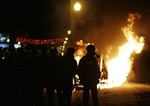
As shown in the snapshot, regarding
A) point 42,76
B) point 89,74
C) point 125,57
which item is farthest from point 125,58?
point 42,76

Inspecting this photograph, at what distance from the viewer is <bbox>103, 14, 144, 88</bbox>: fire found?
2354 cm

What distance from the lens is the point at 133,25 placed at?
26719 mm

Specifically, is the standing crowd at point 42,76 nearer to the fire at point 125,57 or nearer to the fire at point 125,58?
the fire at point 125,57

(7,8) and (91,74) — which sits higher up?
(7,8)

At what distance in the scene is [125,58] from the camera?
24703mm

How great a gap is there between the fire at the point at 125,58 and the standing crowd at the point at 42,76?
Result: 11.7 meters

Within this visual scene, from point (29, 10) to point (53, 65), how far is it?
51.6 metres

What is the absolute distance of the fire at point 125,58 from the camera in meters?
23.5

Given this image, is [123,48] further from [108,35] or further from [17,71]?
[17,71]

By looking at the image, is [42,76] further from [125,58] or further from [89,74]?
[125,58]

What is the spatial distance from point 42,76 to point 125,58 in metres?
14.5

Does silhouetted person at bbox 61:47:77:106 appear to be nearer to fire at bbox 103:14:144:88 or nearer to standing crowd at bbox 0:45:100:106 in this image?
standing crowd at bbox 0:45:100:106

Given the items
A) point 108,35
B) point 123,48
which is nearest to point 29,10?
point 108,35

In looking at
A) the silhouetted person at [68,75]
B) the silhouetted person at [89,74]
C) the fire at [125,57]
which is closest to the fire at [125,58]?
the fire at [125,57]
